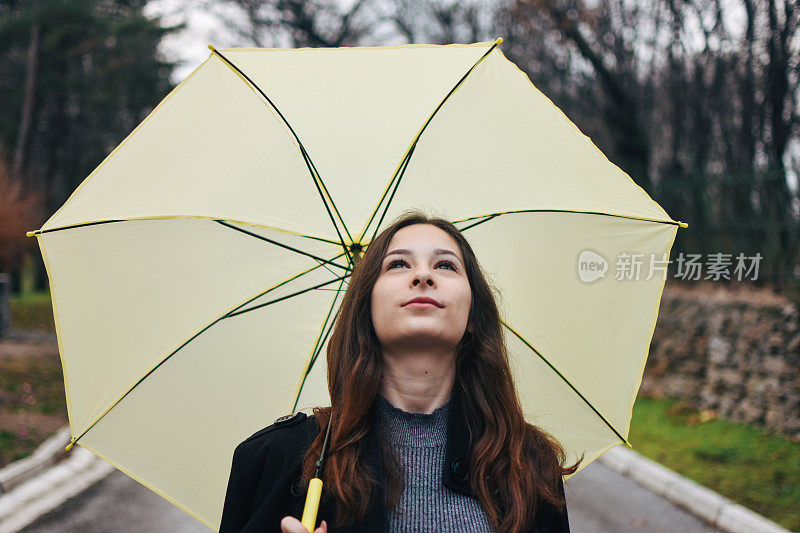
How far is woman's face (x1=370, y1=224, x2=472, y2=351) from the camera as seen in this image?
207 centimetres

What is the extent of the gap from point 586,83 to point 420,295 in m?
18.5

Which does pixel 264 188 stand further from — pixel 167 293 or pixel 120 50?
pixel 120 50

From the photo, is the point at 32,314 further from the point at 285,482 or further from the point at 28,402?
the point at 285,482

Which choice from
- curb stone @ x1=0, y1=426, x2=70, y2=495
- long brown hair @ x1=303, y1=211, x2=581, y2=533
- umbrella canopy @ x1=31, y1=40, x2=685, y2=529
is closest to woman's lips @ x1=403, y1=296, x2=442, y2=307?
long brown hair @ x1=303, y1=211, x2=581, y2=533

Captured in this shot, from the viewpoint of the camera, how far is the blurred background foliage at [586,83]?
1024 centimetres

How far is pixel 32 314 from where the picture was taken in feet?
65.4

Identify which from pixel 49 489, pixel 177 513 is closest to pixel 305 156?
pixel 177 513

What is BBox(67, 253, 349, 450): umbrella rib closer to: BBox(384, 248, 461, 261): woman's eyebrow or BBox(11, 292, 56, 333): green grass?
BBox(384, 248, 461, 261): woman's eyebrow

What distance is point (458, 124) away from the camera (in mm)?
2496

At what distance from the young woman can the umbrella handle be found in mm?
41

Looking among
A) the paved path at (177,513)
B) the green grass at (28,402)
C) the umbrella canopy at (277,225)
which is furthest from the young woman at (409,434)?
the green grass at (28,402)

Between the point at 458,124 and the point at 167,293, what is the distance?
4.26 feet

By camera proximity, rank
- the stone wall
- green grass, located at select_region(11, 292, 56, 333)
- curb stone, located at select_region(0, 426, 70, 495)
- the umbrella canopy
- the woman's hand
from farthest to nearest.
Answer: green grass, located at select_region(11, 292, 56, 333)
the stone wall
curb stone, located at select_region(0, 426, 70, 495)
the umbrella canopy
the woman's hand

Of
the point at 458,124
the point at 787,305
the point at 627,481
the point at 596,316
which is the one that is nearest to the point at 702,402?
the point at 787,305
